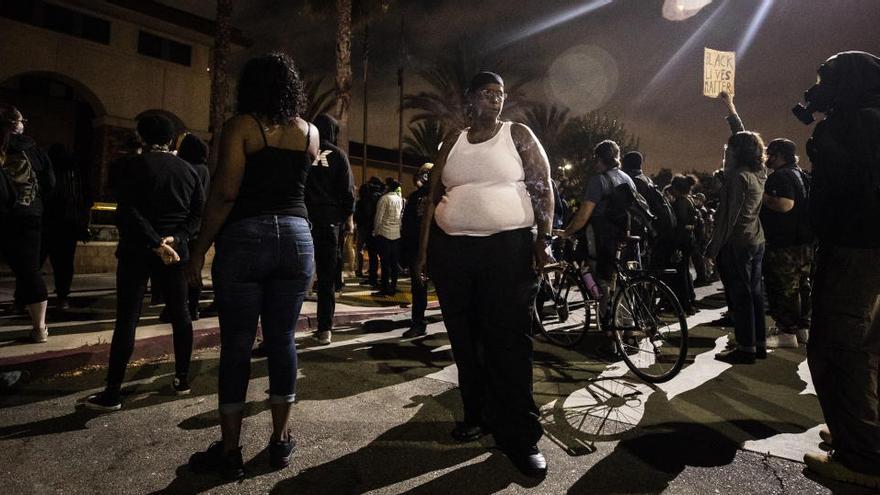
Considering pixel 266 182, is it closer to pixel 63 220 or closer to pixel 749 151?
pixel 749 151

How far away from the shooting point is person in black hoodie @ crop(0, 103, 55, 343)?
177 inches

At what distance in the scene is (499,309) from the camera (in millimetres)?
2752

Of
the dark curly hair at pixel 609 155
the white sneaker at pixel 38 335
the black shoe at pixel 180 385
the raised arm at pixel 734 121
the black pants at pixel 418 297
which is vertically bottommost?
the black shoe at pixel 180 385

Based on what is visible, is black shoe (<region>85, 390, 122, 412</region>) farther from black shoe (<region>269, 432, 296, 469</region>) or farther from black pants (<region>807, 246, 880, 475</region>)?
black pants (<region>807, 246, 880, 475</region>)

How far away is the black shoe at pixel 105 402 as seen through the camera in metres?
3.29

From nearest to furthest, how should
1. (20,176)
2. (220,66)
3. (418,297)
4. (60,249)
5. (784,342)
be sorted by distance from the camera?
1. (20,176)
2. (784,342)
3. (418,297)
4. (60,249)
5. (220,66)

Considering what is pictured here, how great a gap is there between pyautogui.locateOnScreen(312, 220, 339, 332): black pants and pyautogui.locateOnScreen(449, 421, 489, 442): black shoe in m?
2.71

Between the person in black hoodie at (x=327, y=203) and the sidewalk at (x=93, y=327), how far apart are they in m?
0.93

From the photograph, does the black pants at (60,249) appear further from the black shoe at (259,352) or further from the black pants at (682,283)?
the black pants at (682,283)

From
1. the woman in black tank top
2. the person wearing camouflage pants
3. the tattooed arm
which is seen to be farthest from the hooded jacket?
the person wearing camouflage pants

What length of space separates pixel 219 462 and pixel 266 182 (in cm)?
136

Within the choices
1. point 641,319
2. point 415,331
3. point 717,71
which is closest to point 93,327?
point 415,331

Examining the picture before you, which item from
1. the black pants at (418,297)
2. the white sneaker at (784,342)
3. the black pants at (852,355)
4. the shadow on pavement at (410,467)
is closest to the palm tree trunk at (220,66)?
the black pants at (418,297)

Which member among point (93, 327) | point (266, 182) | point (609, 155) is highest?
point (609, 155)
